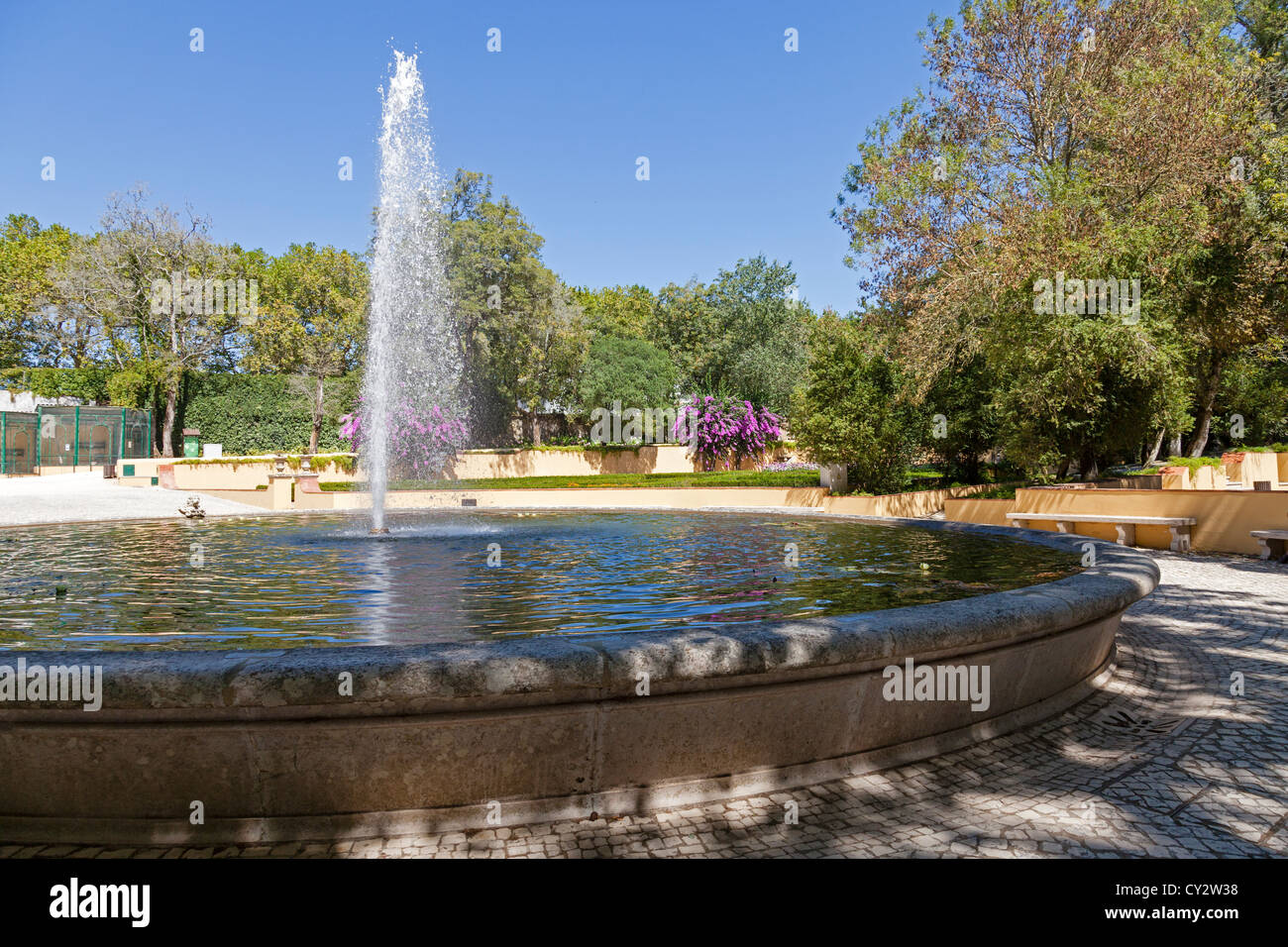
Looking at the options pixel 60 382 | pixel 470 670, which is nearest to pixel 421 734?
pixel 470 670

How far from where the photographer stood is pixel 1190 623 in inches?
295

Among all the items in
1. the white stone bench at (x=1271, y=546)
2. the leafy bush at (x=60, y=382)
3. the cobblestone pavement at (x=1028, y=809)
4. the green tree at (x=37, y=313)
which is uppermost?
the green tree at (x=37, y=313)

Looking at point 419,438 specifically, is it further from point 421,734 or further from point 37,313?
point 421,734

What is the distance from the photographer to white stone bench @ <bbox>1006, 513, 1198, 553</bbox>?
12883 mm

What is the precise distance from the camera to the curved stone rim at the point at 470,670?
8.74 ft

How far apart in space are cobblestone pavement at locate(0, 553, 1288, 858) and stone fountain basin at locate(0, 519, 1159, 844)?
93mm

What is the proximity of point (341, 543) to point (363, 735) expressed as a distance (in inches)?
326

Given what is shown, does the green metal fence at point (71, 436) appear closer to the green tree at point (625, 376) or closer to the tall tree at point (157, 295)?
the tall tree at point (157, 295)

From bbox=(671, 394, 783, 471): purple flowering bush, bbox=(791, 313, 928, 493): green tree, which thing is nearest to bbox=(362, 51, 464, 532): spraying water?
bbox=(671, 394, 783, 471): purple flowering bush

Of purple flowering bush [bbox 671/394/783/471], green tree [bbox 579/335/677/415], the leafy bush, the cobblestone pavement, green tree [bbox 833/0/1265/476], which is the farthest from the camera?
the leafy bush

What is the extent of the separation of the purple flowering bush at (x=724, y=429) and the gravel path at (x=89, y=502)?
57.0 feet

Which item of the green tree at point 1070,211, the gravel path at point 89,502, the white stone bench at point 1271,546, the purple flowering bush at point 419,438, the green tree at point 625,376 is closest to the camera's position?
the white stone bench at point 1271,546

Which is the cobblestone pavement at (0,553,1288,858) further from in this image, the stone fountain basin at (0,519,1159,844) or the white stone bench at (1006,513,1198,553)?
the white stone bench at (1006,513,1198,553)

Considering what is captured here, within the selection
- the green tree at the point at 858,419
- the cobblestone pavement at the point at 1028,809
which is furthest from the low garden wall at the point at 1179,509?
the cobblestone pavement at the point at 1028,809
